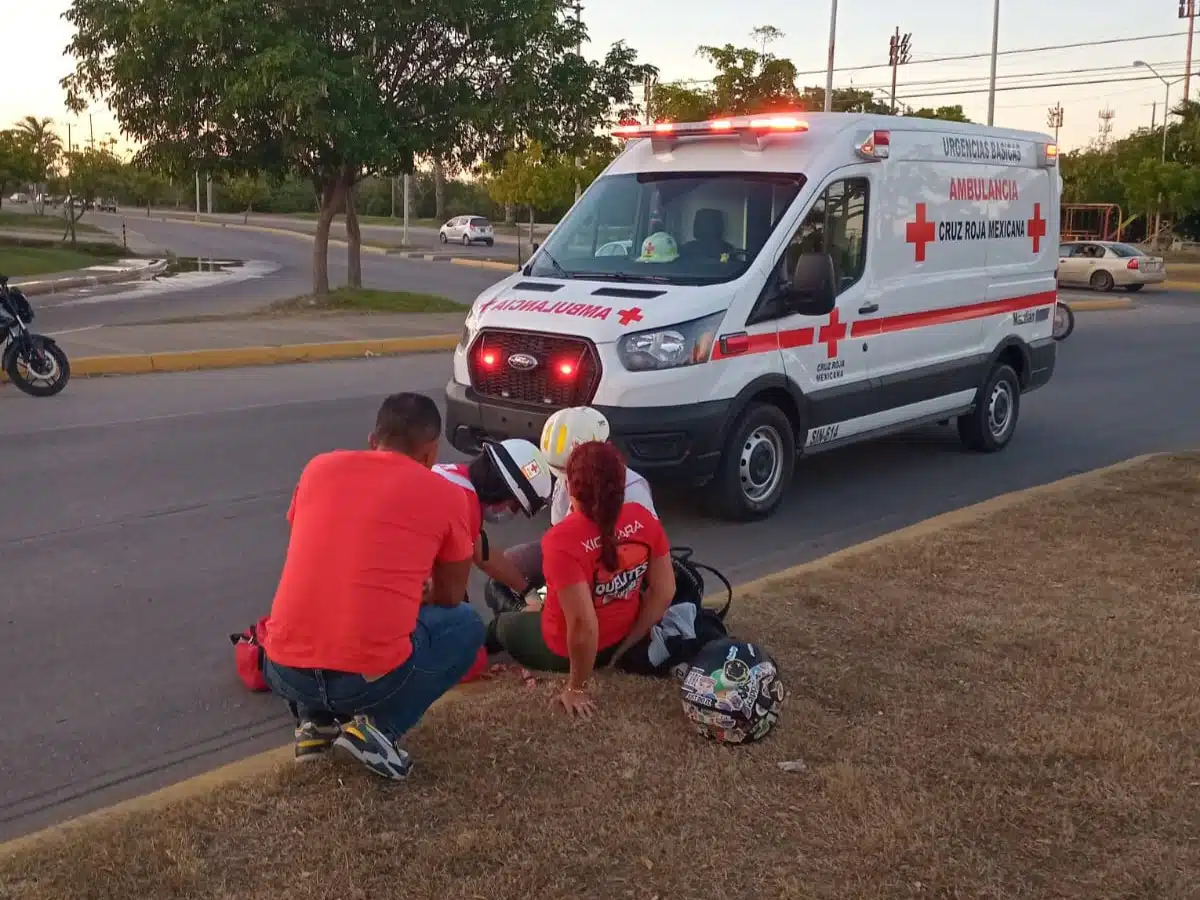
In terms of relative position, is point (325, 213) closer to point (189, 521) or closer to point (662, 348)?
point (189, 521)

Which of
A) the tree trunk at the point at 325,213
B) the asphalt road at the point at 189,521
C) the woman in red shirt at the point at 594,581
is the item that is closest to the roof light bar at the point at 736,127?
the asphalt road at the point at 189,521

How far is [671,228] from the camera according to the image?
7.94 meters

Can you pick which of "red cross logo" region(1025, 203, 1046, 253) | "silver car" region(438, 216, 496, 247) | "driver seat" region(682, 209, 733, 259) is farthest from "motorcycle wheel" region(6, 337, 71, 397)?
"silver car" region(438, 216, 496, 247)

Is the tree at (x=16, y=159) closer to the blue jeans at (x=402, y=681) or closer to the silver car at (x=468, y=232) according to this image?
the silver car at (x=468, y=232)

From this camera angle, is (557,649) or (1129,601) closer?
(557,649)

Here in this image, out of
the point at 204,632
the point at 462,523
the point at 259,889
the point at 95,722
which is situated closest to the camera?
the point at 259,889

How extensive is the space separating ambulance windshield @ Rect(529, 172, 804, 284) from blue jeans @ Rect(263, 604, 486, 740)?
377 centimetres

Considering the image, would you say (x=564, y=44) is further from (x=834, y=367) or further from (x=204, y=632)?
(x=204, y=632)

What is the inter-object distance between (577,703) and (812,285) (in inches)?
149

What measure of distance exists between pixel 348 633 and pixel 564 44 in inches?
740

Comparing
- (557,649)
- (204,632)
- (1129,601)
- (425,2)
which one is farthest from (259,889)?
(425,2)

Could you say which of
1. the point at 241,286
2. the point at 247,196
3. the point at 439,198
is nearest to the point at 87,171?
the point at 241,286

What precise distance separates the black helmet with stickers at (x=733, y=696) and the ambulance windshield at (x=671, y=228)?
3.55 meters

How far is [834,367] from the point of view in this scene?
8.07 meters
